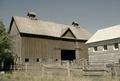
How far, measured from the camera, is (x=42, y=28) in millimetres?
47719

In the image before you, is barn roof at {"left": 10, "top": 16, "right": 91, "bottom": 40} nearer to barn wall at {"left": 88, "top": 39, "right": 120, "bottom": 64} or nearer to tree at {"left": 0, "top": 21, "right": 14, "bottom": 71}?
tree at {"left": 0, "top": 21, "right": 14, "bottom": 71}

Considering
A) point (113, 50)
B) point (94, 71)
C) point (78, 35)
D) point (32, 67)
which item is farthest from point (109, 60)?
point (78, 35)

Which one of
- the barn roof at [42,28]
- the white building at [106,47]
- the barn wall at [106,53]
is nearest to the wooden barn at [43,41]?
the barn roof at [42,28]

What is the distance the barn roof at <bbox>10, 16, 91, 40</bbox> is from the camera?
44250 millimetres

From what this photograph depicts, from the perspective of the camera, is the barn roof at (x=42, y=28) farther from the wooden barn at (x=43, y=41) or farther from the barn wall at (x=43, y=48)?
the barn wall at (x=43, y=48)

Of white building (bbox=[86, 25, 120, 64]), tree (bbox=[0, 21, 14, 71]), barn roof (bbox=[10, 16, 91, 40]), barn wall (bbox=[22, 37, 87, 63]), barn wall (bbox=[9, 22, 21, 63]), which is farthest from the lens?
barn roof (bbox=[10, 16, 91, 40])

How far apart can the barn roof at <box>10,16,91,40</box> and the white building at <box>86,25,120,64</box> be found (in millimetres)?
12174

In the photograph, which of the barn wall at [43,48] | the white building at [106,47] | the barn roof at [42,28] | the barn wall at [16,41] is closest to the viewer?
the white building at [106,47]

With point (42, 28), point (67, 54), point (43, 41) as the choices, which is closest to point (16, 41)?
point (43, 41)

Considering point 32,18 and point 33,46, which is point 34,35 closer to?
point 33,46

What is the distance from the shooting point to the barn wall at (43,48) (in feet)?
141

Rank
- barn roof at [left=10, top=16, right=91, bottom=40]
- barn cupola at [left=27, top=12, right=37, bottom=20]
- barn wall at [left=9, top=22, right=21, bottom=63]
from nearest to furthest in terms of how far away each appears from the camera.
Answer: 1. barn wall at [left=9, top=22, right=21, bottom=63]
2. barn roof at [left=10, top=16, right=91, bottom=40]
3. barn cupola at [left=27, top=12, right=37, bottom=20]

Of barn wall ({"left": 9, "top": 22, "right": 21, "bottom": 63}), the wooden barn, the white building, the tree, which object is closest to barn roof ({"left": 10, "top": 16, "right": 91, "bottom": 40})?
the wooden barn

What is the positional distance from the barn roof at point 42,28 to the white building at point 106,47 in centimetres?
1217
